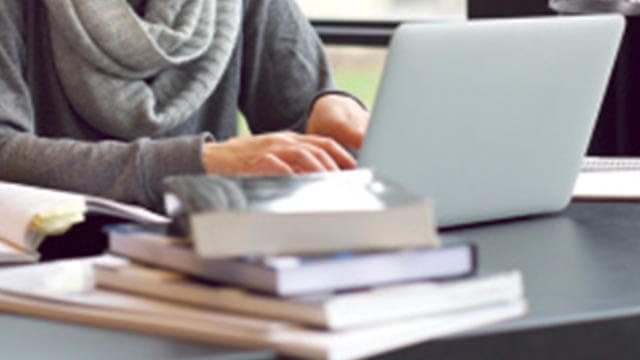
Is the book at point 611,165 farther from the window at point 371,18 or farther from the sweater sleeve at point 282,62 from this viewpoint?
the window at point 371,18

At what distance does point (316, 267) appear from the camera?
837 millimetres

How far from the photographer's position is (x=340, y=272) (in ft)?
2.77

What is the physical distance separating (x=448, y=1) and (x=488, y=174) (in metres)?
2.68

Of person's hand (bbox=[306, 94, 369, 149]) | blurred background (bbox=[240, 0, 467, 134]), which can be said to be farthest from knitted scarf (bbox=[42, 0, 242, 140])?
blurred background (bbox=[240, 0, 467, 134])

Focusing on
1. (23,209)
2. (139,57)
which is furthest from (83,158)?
(23,209)

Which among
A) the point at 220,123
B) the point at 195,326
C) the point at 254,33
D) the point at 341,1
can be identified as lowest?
the point at 341,1

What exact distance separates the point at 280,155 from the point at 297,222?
57 centimetres

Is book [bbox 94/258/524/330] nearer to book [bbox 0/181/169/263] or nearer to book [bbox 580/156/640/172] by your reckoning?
book [bbox 0/181/169/263]

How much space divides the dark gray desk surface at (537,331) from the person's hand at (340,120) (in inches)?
22.0

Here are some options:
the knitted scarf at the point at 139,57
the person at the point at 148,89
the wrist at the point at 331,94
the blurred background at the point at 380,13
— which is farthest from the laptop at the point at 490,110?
the blurred background at the point at 380,13

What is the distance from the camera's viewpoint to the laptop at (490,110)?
1.19 meters

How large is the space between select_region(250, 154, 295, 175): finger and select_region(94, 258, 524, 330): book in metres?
0.46

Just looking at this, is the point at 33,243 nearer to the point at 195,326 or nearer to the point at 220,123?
the point at 195,326

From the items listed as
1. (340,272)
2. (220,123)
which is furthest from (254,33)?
(340,272)
